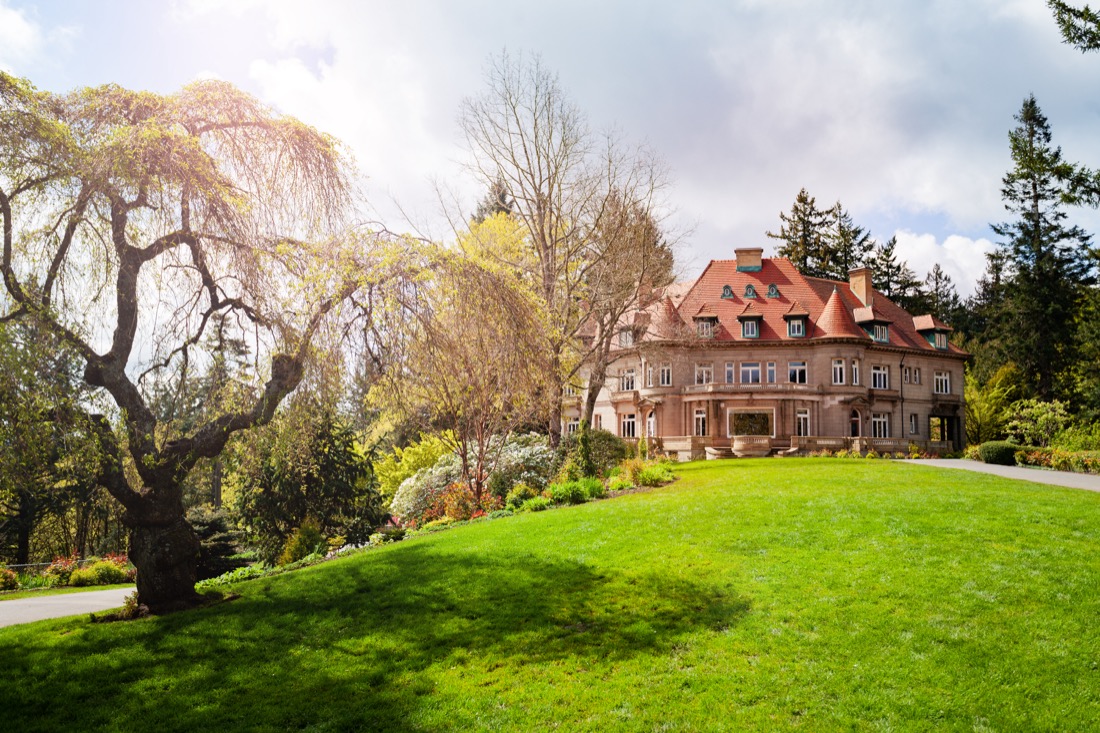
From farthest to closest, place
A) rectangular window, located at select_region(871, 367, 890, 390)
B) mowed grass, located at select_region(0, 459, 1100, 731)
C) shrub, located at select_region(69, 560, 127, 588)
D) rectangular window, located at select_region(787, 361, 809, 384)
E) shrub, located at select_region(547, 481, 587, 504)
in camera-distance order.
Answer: rectangular window, located at select_region(871, 367, 890, 390), rectangular window, located at select_region(787, 361, 809, 384), shrub, located at select_region(69, 560, 127, 588), shrub, located at select_region(547, 481, 587, 504), mowed grass, located at select_region(0, 459, 1100, 731)

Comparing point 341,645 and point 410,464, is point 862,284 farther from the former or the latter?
point 341,645

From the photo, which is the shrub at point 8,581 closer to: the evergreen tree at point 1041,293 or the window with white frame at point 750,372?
the window with white frame at point 750,372

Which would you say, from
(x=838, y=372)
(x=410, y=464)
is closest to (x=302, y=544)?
(x=410, y=464)

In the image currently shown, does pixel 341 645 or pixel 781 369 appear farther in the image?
pixel 781 369

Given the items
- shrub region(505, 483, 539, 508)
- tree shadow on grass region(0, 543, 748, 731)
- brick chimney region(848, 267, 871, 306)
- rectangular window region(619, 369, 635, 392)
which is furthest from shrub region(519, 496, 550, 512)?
brick chimney region(848, 267, 871, 306)

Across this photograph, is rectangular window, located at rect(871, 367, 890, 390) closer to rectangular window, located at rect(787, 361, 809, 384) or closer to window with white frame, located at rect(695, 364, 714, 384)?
rectangular window, located at rect(787, 361, 809, 384)

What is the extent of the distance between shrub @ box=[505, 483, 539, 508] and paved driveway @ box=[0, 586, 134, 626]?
10.2 m

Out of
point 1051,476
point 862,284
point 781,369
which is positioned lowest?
point 1051,476

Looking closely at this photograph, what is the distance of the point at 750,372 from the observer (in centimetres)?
4578

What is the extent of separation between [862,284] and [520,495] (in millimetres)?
37697

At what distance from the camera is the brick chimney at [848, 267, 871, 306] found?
161 feet

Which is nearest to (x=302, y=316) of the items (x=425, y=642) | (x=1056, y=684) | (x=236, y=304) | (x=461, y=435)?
(x=236, y=304)

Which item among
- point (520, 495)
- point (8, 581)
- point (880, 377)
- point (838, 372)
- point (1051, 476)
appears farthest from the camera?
point (880, 377)

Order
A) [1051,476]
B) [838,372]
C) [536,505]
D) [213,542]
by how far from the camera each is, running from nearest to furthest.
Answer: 1. [536,505]
2. [1051,476]
3. [213,542]
4. [838,372]
